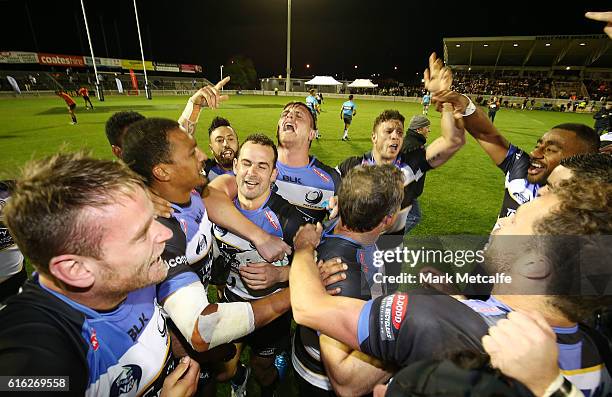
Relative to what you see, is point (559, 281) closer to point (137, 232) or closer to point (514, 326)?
point (514, 326)

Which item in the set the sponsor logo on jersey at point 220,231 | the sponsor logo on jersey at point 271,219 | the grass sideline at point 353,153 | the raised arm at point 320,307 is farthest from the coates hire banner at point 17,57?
the raised arm at point 320,307

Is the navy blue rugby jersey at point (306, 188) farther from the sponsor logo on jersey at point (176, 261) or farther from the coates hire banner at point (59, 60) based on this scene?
the coates hire banner at point (59, 60)

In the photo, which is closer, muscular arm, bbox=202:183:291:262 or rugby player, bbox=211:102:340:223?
muscular arm, bbox=202:183:291:262

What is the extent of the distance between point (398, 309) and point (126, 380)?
138cm

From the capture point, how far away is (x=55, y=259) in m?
1.27

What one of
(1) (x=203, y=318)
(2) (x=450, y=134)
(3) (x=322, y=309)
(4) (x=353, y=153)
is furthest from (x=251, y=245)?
(4) (x=353, y=153)

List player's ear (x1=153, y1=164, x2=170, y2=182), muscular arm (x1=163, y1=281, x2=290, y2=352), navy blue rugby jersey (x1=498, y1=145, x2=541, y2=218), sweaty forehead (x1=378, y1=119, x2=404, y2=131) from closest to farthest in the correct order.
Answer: muscular arm (x1=163, y1=281, x2=290, y2=352) < player's ear (x1=153, y1=164, x2=170, y2=182) < navy blue rugby jersey (x1=498, y1=145, x2=541, y2=218) < sweaty forehead (x1=378, y1=119, x2=404, y2=131)

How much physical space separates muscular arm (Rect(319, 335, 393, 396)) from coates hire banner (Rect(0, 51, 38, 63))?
5557 cm

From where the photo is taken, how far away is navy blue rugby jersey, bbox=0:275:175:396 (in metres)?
1.10

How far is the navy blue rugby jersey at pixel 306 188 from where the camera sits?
159 inches

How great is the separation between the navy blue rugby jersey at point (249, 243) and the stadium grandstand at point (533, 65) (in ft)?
149

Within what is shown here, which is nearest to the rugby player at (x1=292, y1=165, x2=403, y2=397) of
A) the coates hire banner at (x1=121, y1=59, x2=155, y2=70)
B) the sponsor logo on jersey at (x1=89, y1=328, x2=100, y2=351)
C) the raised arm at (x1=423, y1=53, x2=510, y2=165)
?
the sponsor logo on jersey at (x1=89, y1=328, x2=100, y2=351)

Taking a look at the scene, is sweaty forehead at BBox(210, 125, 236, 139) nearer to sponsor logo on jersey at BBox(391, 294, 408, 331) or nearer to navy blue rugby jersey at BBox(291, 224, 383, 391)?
navy blue rugby jersey at BBox(291, 224, 383, 391)

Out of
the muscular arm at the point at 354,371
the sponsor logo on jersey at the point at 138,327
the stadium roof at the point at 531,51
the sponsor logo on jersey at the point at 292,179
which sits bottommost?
the muscular arm at the point at 354,371
